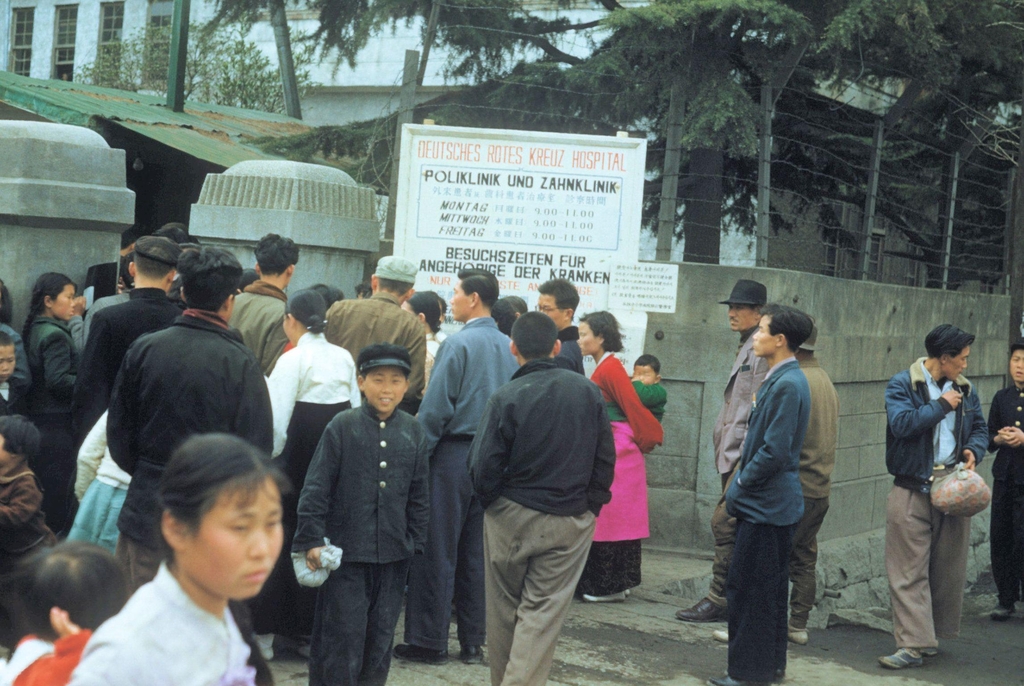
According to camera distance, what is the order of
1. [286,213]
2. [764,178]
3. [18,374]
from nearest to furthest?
[18,374] → [286,213] → [764,178]

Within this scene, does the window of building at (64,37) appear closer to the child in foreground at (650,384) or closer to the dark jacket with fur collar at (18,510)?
the child in foreground at (650,384)

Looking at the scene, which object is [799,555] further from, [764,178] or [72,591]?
[72,591]

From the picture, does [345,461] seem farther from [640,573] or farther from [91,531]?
[640,573]

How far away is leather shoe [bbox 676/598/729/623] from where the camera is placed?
7246 mm

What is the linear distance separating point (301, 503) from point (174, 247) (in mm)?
1250

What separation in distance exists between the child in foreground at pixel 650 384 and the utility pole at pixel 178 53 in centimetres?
765

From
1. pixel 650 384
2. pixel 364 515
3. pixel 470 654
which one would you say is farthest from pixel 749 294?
pixel 364 515

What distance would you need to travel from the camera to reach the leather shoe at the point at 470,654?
599cm

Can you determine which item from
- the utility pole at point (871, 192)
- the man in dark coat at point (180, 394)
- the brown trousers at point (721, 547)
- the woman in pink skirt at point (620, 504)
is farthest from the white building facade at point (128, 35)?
the man in dark coat at point (180, 394)

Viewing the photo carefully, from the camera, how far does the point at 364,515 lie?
4906 mm

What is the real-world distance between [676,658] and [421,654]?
4.95 ft

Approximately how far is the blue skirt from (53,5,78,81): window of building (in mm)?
27158

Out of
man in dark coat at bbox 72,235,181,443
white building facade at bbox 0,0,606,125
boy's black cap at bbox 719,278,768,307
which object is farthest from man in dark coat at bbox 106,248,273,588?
white building facade at bbox 0,0,606,125

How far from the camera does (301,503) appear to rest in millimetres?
4805
